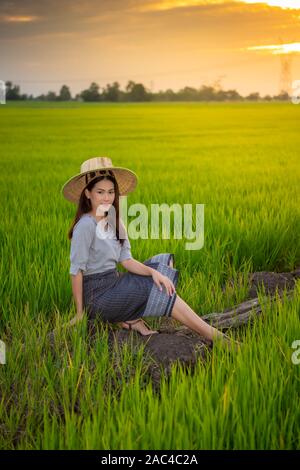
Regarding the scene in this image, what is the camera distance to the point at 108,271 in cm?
328

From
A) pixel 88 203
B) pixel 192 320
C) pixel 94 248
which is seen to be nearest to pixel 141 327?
pixel 192 320

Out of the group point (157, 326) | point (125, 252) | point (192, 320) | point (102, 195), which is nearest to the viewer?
point (192, 320)

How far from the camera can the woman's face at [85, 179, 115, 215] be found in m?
3.19

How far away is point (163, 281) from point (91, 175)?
2.02ft

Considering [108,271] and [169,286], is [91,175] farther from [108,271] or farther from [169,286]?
[169,286]

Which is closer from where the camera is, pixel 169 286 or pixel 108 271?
pixel 169 286

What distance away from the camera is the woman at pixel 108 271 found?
3.12 metres

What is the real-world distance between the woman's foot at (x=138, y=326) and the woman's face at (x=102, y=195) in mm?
565

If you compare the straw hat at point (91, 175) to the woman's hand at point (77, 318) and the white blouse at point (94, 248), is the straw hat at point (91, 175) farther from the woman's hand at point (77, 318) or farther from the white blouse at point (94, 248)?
the woman's hand at point (77, 318)

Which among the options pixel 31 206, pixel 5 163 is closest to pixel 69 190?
pixel 31 206

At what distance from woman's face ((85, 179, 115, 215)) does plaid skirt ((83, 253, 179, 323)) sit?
1.06 feet

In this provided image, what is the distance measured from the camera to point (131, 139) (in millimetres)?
15820
